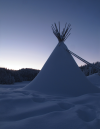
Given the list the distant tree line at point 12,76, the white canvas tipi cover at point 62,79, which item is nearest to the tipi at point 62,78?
the white canvas tipi cover at point 62,79

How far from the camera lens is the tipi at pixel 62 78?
109 inches

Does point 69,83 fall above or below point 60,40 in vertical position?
below

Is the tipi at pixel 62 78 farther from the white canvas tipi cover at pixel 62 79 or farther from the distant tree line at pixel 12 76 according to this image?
the distant tree line at pixel 12 76

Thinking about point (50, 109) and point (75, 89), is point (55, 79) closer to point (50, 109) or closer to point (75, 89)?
point (75, 89)

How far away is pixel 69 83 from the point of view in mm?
2865

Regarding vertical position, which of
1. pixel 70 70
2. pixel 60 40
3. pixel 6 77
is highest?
pixel 60 40

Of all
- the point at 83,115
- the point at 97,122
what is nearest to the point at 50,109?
the point at 83,115

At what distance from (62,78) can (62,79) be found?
4cm

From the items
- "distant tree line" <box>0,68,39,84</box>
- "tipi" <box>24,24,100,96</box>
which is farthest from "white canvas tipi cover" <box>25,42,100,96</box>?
"distant tree line" <box>0,68,39,84</box>

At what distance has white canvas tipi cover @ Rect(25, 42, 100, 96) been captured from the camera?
9.12ft

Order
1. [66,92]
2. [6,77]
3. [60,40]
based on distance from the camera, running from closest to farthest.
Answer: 1. [66,92]
2. [60,40]
3. [6,77]

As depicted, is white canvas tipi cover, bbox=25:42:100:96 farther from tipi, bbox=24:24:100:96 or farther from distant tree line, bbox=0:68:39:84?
distant tree line, bbox=0:68:39:84

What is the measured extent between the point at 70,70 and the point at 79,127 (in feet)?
7.17

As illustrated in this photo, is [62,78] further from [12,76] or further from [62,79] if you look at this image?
[12,76]
